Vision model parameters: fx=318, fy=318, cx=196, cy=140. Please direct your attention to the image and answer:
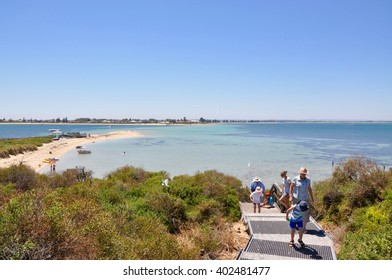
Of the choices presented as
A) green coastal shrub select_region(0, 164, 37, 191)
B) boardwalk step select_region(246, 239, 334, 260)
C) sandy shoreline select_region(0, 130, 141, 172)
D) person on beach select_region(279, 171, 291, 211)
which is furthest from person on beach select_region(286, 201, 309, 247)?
sandy shoreline select_region(0, 130, 141, 172)

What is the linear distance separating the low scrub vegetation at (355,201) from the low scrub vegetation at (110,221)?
3006mm

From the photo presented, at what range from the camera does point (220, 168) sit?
30.8 meters

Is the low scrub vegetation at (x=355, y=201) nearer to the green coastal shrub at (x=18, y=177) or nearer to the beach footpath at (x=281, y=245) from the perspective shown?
the beach footpath at (x=281, y=245)

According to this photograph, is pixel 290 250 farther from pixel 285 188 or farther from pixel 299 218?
pixel 285 188

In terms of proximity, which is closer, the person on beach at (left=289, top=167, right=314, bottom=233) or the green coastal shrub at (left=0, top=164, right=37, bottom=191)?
the person on beach at (left=289, top=167, right=314, bottom=233)

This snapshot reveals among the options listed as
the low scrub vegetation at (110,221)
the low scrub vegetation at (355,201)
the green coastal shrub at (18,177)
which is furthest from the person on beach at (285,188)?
the green coastal shrub at (18,177)

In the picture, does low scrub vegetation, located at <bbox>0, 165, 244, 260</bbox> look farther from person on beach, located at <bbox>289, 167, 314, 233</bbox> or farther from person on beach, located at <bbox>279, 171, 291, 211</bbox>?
person on beach, located at <bbox>289, 167, 314, 233</bbox>

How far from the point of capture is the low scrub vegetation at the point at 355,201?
287 inches

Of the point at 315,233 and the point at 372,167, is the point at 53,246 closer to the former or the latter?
the point at 315,233

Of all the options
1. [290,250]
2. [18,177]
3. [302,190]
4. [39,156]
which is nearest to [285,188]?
[302,190]

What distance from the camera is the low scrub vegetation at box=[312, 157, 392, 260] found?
7283 millimetres

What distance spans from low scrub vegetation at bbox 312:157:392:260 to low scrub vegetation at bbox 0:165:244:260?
118 inches

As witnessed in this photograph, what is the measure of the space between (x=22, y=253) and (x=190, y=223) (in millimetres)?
5808

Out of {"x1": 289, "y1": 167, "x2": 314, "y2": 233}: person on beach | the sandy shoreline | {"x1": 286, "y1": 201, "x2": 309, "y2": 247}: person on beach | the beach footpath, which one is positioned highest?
{"x1": 289, "y1": 167, "x2": 314, "y2": 233}: person on beach
